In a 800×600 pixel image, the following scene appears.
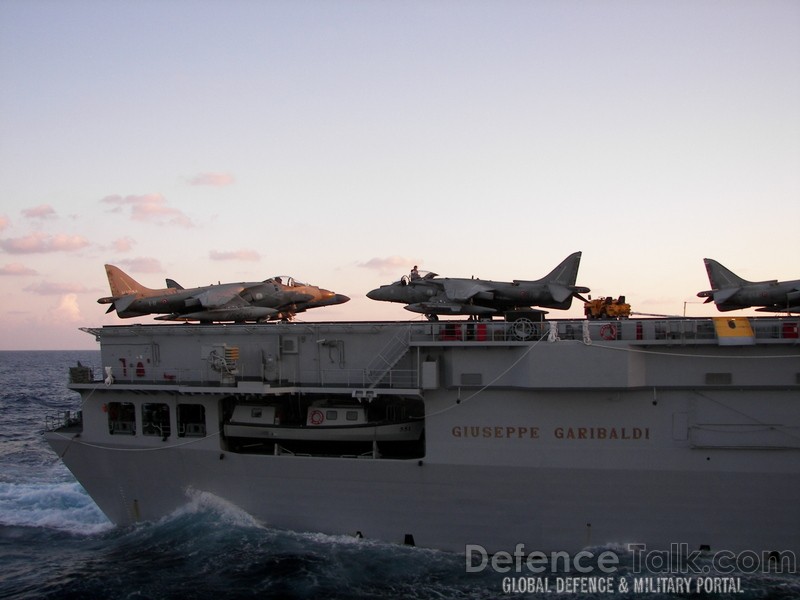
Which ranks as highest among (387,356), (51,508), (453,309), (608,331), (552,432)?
(453,309)

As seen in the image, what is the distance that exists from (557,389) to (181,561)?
39.2 feet

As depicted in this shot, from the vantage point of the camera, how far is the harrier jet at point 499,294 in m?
22.4

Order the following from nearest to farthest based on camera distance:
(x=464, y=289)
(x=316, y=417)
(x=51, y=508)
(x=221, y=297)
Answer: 1. (x=316, y=417)
2. (x=464, y=289)
3. (x=221, y=297)
4. (x=51, y=508)

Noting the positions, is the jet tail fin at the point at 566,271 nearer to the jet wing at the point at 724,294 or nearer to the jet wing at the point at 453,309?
the jet wing at the point at 453,309

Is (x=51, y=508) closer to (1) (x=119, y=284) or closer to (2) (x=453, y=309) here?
(1) (x=119, y=284)

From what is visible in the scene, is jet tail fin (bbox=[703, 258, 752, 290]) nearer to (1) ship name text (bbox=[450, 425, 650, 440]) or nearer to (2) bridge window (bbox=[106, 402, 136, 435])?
(1) ship name text (bbox=[450, 425, 650, 440])

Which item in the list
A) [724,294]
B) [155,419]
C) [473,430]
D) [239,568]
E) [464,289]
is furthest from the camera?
[155,419]

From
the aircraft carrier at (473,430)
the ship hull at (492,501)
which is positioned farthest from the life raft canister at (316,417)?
the ship hull at (492,501)

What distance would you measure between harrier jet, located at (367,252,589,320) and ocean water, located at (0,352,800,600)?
7775 millimetres

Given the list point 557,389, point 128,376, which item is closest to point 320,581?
point 557,389

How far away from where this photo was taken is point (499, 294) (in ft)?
75.2

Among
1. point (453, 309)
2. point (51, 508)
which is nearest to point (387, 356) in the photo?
point (453, 309)

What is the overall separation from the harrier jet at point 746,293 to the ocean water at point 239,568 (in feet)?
26.3

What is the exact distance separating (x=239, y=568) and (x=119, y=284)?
12160mm
